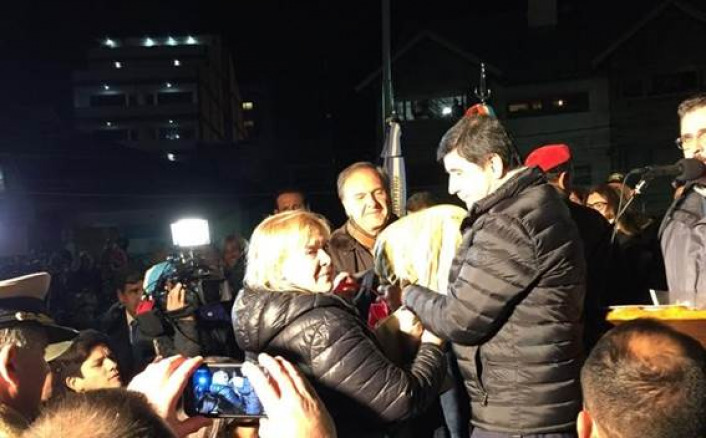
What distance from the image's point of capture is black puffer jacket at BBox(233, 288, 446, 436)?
2242 mm

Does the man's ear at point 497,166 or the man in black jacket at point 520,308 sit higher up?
the man's ear at point 497,166

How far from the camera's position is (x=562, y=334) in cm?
261

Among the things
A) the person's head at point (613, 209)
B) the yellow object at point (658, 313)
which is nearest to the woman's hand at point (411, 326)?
the yellow object at point (658, 313)

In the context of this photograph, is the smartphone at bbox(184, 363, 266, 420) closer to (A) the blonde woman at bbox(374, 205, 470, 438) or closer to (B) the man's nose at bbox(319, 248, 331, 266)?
(B) the man's nose at bbox(319, 248, 331, 266)

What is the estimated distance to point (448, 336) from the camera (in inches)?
102

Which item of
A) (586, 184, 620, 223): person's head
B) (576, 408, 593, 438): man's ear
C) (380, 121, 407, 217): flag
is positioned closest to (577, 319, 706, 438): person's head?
(576, 408, 593, 438): man's ear

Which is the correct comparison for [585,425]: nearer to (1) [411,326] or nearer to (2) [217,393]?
(2) [217,393]

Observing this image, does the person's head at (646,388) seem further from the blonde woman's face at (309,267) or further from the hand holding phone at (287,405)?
the blonde woman's face at (309,267)

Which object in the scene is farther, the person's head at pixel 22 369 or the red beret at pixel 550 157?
the red beret at pixel 550 157

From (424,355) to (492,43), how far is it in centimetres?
2705

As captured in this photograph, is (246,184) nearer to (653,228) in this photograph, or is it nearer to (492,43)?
(492,43)

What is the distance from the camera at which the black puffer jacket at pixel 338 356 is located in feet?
7.36

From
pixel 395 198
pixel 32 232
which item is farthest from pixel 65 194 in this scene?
pixel 395 198

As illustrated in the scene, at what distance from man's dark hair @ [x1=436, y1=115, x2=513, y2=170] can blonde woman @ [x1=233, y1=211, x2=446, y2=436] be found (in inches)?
32.7
